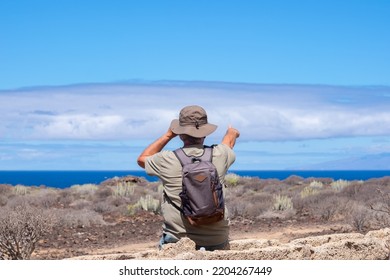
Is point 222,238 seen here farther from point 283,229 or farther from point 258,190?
point 258,190

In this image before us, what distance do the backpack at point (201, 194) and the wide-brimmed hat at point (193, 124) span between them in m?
0.35

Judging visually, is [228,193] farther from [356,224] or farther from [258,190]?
[356,224]

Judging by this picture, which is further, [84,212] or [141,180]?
[141,180]

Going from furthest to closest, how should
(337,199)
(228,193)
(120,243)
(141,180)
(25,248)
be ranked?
(141,180) → (228,193) → (337,199) → (120,243) → (25,248)

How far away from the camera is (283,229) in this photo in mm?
19516

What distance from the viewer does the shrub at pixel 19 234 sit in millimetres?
13148

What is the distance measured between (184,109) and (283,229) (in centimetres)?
1232

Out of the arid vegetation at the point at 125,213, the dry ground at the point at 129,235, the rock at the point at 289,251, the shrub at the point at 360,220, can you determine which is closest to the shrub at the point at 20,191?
the arid vegetation at the point at 125,213

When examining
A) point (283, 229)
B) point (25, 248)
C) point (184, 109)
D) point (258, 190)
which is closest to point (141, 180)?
point (258, 190)

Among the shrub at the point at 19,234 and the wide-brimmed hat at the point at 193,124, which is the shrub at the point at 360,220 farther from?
the wide-brimmed hat at the point at 193,124

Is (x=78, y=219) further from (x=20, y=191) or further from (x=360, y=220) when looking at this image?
(x=20, y=191)
